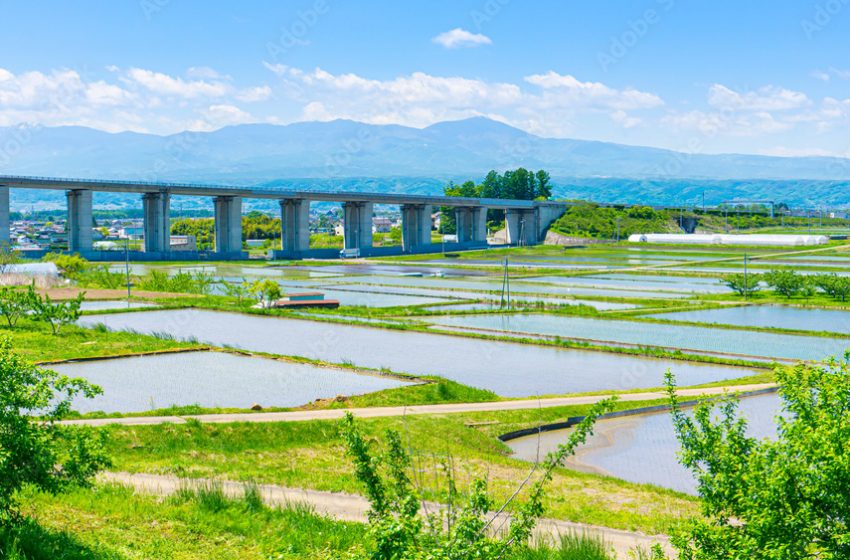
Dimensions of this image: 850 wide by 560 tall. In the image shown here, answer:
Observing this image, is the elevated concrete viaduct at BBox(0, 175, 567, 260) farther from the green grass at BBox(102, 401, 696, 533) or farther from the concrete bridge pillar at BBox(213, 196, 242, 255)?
the green grass at BBox(102, 401, 696, 533)

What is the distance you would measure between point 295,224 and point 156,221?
17.3 m

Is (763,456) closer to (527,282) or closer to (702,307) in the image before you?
(702,307)

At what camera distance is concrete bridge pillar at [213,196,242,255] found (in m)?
102

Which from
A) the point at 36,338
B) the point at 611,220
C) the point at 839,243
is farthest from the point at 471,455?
the point at 611,220

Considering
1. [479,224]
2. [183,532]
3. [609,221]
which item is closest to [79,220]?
[479,224]

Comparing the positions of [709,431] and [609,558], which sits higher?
[709,431]

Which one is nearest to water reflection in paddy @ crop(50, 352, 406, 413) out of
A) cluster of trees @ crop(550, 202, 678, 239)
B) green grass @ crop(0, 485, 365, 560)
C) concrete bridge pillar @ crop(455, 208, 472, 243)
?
green grass @ crop(0, 485, 365, 560)

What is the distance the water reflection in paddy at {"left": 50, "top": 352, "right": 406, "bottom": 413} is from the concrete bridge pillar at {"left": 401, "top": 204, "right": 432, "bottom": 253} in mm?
91774

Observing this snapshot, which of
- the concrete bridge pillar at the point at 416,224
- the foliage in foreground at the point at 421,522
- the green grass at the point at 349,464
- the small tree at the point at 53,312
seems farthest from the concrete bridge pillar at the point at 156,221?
the foliage in foreground at the point at 421,522

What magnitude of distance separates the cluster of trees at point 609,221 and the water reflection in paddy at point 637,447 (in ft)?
372

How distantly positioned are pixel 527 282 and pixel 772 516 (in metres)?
58.2

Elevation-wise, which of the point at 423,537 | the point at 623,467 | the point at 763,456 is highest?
the point at 763,456

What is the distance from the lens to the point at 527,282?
66250 millimetres

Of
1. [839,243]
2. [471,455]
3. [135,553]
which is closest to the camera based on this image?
[135,553]
